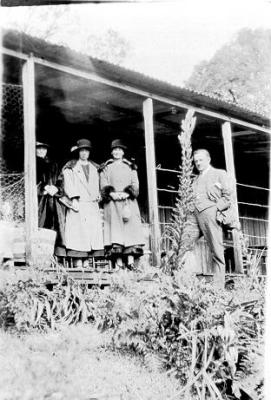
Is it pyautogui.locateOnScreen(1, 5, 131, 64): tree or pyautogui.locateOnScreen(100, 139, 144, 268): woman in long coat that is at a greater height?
pyautogui.locateOnScreen(1, 5, 131, 64): tree

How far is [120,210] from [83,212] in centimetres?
60

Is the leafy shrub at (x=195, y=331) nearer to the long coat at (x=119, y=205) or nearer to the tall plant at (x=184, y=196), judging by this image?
the tall plant at (x=184, y=196)

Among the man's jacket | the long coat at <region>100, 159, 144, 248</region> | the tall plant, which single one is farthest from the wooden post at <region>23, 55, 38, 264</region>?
the tall plant

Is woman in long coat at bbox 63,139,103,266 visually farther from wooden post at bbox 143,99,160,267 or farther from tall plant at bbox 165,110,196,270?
tall plant at bbox 165,110,196,270

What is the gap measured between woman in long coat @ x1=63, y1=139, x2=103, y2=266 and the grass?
2.86m

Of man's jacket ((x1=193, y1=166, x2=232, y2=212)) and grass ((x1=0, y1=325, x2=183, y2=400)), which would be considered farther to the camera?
man's jacket ((x1=193, y1=166, x2=232, y2=212))

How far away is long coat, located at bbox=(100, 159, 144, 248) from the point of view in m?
8.95

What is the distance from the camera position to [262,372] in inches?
181

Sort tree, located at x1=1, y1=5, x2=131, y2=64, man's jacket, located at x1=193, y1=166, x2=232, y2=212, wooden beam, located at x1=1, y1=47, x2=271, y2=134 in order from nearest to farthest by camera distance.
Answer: wooden beam, located at x1=1, y1=47, x2=271, y2=134
man's jacket, located at x1=193, y1=166, x2=232, y2=212
tree, located at x1=1, y1=5, x2=131, y2=64

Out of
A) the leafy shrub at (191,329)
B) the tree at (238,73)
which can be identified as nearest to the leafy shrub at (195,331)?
the leafy shrub at (191,329)

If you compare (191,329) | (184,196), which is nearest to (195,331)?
(191,329)

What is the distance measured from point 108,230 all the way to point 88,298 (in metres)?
2.57

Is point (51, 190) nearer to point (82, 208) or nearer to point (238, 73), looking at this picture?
point (82, 208)

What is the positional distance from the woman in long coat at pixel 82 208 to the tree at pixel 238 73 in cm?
2049
